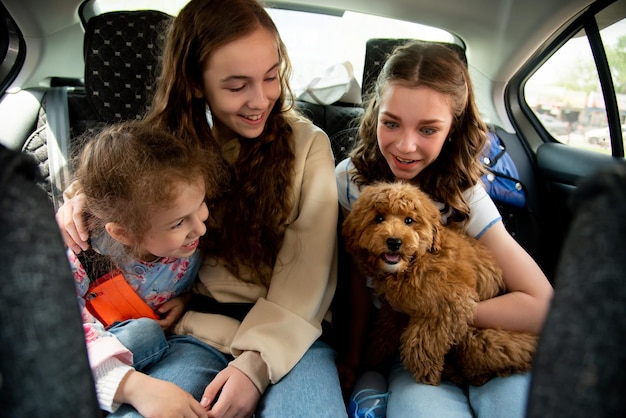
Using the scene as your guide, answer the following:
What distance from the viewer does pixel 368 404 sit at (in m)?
1.31

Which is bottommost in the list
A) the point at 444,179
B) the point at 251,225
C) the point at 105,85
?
the point at 251,225

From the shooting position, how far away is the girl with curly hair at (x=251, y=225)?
1180mm

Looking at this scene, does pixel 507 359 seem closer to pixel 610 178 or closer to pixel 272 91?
pixel 610 178

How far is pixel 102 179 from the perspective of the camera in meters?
1.15

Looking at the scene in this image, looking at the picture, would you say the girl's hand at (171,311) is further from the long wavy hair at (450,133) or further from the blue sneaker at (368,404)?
the long wavy hair at (450,133)

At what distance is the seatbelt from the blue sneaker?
144 centimetres

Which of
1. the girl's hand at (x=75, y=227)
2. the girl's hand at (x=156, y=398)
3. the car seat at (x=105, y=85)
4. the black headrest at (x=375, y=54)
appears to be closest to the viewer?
the girl's hand at (x=156, y=398)

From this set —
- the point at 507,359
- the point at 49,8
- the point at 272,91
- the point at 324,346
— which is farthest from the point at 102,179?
the point at 49,8

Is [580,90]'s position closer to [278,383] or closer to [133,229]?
[278,383]

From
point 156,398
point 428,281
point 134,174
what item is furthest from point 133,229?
point 428,281

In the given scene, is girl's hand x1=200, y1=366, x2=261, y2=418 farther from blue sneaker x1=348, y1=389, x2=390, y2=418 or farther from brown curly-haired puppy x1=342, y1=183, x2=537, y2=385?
brown curly-haired puppy x1=342, y1=183, x2=537, y2=385

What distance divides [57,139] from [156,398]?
1.37 m

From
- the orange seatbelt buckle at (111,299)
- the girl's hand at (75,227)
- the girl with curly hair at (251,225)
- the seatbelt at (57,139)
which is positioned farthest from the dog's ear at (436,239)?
the seatbelt at (57,139)

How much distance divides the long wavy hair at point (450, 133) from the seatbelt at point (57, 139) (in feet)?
4.13
